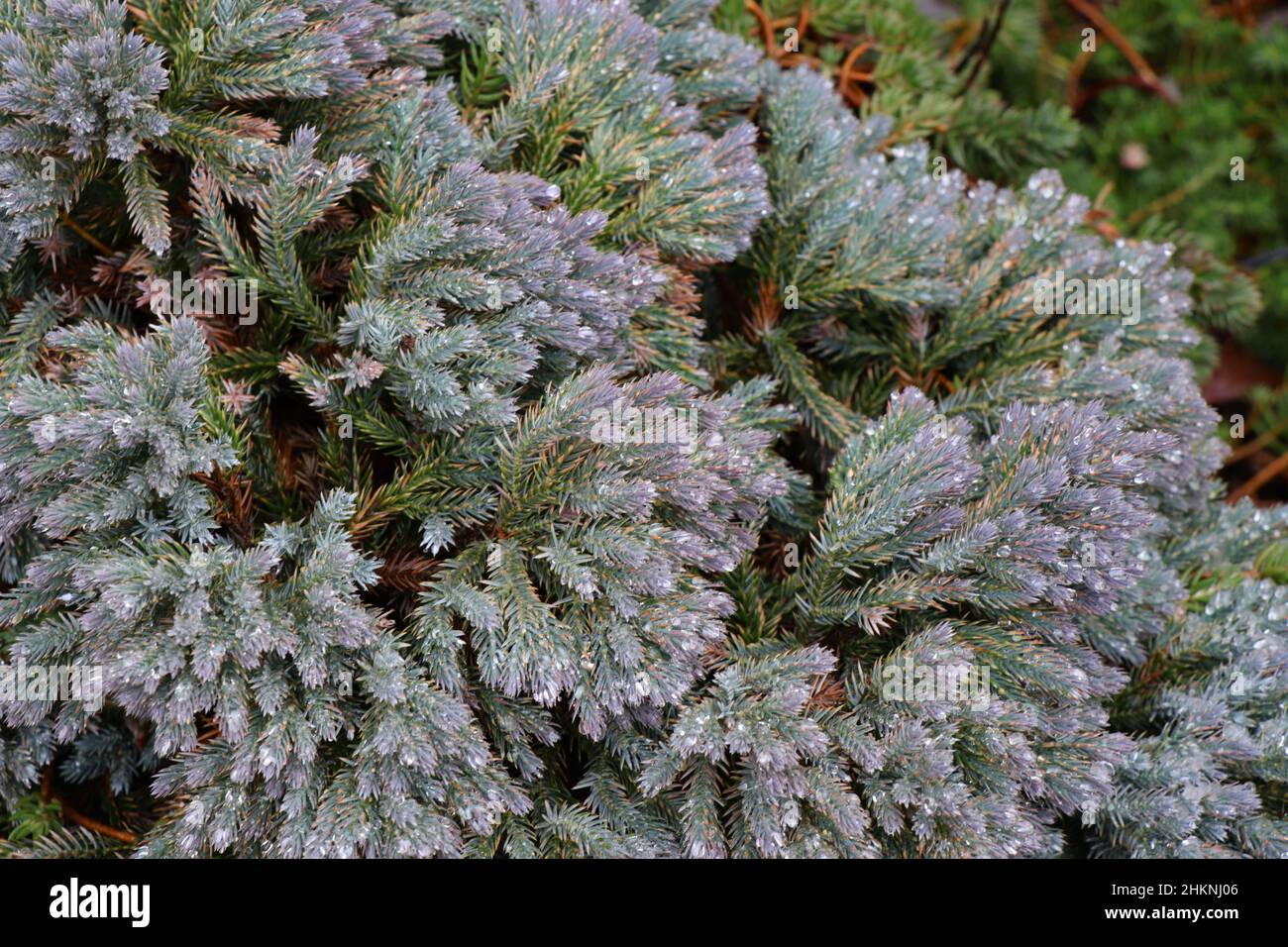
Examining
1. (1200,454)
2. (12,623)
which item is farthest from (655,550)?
(1200,454)

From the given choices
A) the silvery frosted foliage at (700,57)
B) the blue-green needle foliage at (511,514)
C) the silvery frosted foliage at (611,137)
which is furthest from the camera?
the silvery frosted foliage at (700,57)

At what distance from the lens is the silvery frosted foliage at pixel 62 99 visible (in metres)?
1.35

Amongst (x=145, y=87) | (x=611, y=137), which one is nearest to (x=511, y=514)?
(x=611, y=137)

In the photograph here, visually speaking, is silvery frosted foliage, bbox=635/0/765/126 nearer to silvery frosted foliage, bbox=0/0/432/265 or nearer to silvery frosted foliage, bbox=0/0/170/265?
silvery frosted foliage, bbox=0/0/432/265

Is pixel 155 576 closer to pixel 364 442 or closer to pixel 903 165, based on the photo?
pixel 364 442

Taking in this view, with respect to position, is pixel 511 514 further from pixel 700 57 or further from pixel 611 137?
pixel 700 57

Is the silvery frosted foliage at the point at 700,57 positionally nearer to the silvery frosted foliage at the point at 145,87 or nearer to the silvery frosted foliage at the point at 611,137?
the silvery frosted foliage at the point at 611,137

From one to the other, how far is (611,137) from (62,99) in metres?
0.80

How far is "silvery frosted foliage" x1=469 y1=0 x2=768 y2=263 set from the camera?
1.62 m

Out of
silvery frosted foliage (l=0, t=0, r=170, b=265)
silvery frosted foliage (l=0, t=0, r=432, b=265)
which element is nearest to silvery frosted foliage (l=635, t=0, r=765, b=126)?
silvery frosted foliage (l=0, t=0, r=432, b=265)

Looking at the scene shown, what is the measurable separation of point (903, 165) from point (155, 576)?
1472mm

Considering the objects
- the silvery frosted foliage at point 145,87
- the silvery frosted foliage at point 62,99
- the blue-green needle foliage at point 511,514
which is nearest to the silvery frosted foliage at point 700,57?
the blue-green needle foliage at point 511,514
